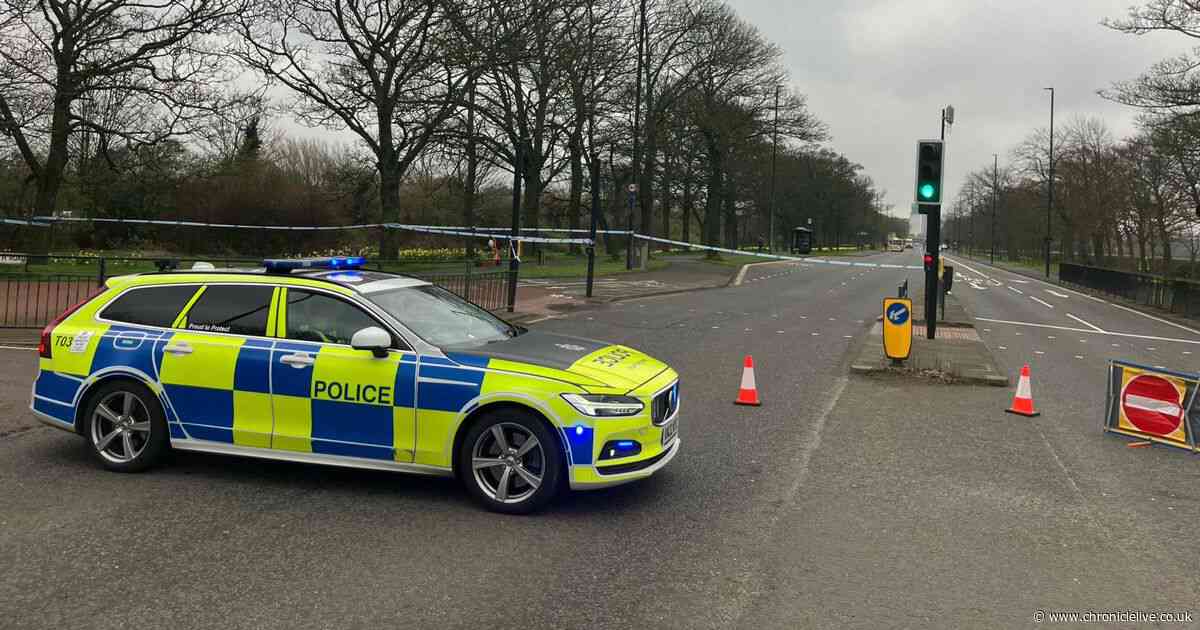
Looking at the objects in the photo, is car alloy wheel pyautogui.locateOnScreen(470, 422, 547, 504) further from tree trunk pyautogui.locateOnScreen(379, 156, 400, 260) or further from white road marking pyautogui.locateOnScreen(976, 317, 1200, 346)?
tree trunk pyautogui.locateOnScreen(379, 156, 400, 260)

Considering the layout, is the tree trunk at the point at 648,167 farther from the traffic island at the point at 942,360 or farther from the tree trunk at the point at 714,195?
the traffic island at the point at 942,360

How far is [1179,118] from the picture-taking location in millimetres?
26859

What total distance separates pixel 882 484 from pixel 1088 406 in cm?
508

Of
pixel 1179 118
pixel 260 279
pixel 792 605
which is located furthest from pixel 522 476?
pixel 1179 118

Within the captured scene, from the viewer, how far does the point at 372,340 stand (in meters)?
5.72

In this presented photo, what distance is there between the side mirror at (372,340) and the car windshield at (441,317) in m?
0.28

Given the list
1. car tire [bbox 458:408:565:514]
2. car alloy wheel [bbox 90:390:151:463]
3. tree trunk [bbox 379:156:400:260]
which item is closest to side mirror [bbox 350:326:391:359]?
car tire [bbox 458:408:565:514]

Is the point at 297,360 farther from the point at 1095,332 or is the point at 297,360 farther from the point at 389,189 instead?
the point at 389,189

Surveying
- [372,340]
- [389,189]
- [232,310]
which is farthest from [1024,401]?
[389,189]

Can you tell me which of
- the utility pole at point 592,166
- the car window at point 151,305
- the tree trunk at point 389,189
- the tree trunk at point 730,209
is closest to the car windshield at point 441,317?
the car window at point 151,305

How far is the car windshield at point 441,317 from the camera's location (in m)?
6.18

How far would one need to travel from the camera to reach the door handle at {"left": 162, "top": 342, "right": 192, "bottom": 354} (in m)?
6.29

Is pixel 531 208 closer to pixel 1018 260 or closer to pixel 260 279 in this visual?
pixel 260 279

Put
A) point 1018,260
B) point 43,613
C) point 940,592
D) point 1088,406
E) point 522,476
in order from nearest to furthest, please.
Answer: point 43,613, point 940,592, point 522,476, point 1088,406, point 1018,260
